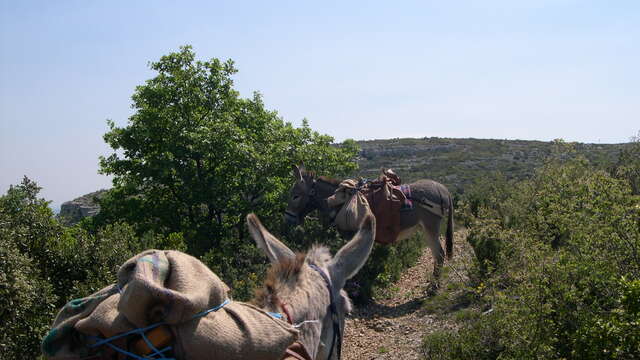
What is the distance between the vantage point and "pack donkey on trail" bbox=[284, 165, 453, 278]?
9.86 metres

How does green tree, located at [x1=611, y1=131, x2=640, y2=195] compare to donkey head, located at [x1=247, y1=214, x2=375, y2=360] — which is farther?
green tree, located at [x1=611, y1=131, x2=640, y2=195]

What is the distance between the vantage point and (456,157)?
44312mm

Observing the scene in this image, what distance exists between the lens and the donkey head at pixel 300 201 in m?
9.83

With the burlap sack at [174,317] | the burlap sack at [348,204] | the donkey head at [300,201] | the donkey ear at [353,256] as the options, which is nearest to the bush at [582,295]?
the donkey ear at [353,256]

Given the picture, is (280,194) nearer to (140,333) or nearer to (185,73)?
(185,73)

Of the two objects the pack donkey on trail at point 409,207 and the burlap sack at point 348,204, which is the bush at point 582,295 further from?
the pack donkey on trail at point 409,207

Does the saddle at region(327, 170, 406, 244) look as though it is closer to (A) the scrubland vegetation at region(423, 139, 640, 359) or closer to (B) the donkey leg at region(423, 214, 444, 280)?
(B) the donkey leg at region(423, 214, 444, 280)

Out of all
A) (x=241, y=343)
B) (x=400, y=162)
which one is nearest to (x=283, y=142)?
(x=241, y=343)

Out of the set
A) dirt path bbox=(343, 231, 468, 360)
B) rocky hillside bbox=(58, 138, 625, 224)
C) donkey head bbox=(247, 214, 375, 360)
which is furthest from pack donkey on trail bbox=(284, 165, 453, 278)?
rocky hillside bbox=(58, 138, 625, 224)

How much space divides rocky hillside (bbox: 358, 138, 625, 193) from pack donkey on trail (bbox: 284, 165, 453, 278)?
19704 mm

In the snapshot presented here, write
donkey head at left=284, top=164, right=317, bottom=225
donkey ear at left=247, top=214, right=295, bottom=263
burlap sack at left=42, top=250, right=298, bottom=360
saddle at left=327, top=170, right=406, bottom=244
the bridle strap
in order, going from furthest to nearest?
donkey head at left=284, top=164, right=317, bottom=225, saddle at left=327, top=170, right=406, bottom=244, donkey ear at left=247, top=214, right=295, bottom=263, the bridle strap, burlap sack at left=42, top=250, right=298, bottom=360

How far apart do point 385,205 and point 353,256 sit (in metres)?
7.12

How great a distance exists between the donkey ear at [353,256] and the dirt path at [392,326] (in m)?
4.52

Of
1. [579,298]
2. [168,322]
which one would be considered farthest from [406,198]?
[168,322]
